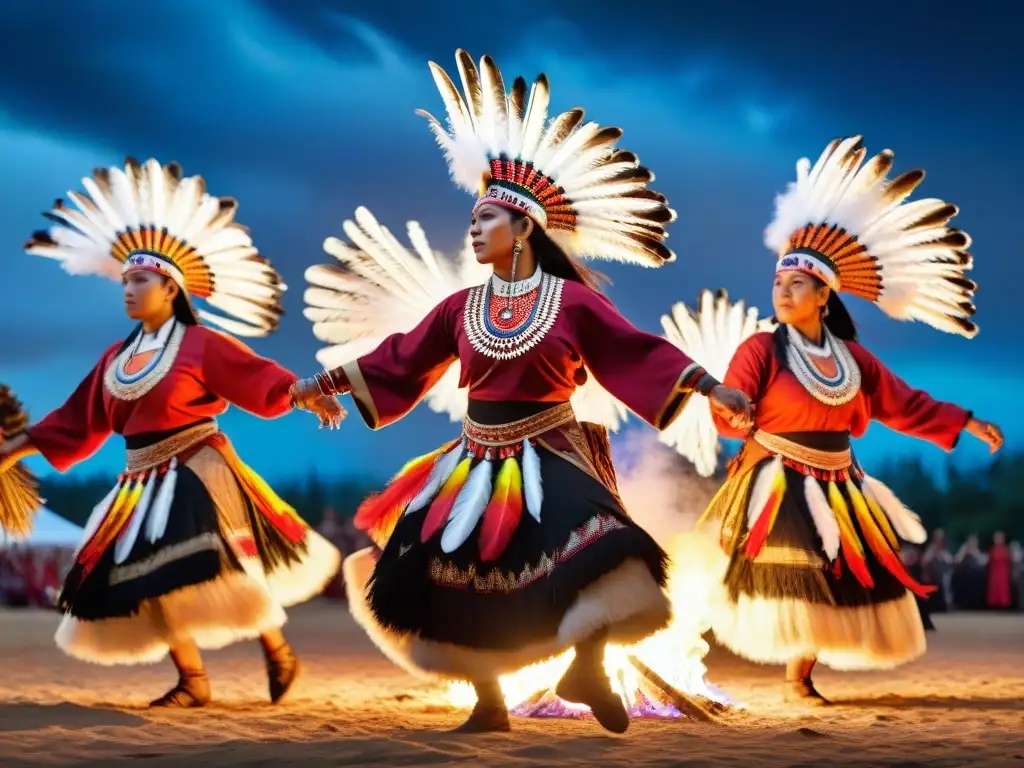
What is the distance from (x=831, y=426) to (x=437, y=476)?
1.88 meters

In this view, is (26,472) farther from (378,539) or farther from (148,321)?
(378,539)

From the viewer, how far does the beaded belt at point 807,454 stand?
5.00m

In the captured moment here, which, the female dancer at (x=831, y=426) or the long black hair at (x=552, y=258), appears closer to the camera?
the long black hair at (x=552, y=258)

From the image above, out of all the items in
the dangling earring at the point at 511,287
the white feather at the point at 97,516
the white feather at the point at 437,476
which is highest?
the dangling earring at the point at 511,287

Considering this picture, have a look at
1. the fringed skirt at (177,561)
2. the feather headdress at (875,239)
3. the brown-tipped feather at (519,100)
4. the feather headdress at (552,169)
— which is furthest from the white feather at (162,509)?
the feather headdress at (875,239)

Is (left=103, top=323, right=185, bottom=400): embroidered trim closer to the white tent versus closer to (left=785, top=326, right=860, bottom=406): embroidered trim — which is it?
(left=785, top=326, right=860, bottom=406): embroidered trim

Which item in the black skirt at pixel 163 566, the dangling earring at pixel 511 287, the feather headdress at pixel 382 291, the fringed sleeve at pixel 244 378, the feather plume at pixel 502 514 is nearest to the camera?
the feather plume at pixel 502 514

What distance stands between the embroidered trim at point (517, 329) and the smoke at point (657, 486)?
1.21 meters

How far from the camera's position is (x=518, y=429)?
154 inches

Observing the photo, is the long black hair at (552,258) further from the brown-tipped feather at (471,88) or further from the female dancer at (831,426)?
the female dancer at (831,426)

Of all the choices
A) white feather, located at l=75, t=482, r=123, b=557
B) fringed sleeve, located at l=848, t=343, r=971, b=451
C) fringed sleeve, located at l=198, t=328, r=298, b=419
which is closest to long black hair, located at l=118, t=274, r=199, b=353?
fringed sleeve, located at l=198, t=328, r=298, b=419

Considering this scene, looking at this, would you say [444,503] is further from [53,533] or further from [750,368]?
[53,533]

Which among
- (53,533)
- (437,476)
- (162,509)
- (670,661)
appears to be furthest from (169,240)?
(53,533)

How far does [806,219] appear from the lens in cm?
538
